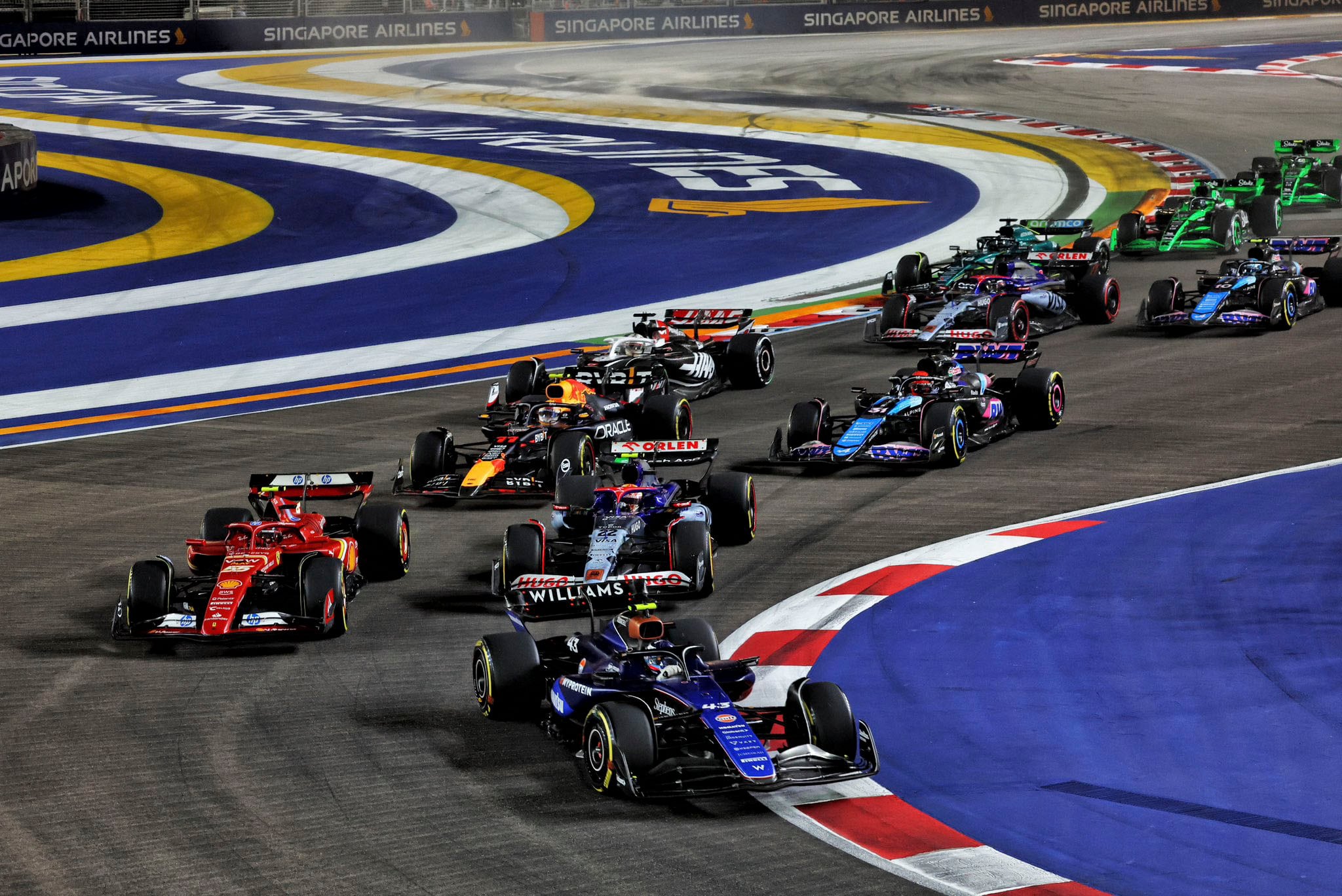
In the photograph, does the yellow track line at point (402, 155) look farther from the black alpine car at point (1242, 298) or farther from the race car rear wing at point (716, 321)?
the black alpine car at point (1242, 298)

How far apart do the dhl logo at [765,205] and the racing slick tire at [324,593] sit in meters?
24.1

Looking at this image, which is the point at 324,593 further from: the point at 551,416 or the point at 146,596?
the point at 551,416

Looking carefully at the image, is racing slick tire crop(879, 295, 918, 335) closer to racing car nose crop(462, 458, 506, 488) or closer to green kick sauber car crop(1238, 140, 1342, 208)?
racing car nose crop(462, 458, 506, 488)

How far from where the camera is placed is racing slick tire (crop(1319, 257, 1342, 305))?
2795 cm

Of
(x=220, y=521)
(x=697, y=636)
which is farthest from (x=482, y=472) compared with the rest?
(x=697, y=636)

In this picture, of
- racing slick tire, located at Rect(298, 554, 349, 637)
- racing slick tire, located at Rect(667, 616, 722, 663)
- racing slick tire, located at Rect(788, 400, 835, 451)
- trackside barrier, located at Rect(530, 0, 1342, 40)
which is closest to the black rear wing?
racing slick tire, located at Rect(298, 554, 349, 637)

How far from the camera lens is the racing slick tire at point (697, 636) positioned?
12.1 meters

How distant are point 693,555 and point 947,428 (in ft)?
17.6

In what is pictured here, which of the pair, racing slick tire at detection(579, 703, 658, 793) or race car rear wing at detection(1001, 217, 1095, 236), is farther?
race car rear wing at detection(1001, 217, 1095, 236)

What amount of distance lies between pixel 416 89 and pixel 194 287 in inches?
981

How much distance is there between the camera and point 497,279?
1265 inches

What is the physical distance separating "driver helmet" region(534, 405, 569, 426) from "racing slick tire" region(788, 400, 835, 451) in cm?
247

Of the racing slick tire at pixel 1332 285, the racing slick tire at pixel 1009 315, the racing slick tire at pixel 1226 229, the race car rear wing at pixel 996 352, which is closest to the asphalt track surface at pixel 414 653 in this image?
the racing slick tire at pixel 1009 315

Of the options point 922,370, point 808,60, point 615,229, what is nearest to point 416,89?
point 808,60
